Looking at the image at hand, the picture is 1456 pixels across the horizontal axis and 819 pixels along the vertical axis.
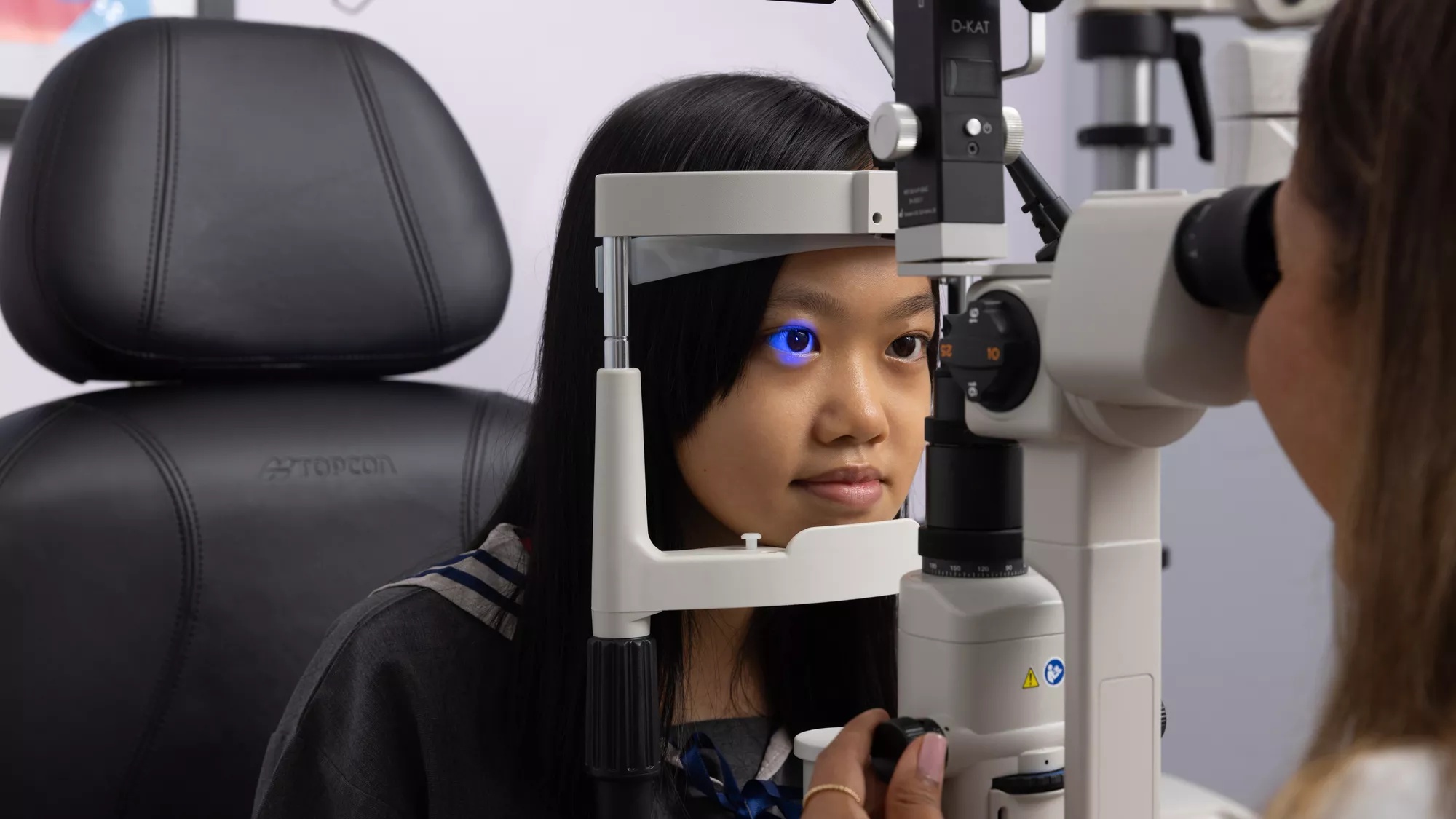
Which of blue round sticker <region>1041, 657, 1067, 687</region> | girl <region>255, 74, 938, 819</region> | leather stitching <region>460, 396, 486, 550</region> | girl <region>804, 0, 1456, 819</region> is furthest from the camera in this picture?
leather stitching <region>460, 396, 486, 550</region>

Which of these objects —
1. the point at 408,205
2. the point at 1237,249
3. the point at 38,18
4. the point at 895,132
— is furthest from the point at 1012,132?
the point at 38,18

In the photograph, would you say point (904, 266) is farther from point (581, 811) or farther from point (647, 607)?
point (581, 811)

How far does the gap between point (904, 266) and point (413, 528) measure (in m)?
0.66

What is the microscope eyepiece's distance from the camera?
21.7 inches

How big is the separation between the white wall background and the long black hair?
1.25ft

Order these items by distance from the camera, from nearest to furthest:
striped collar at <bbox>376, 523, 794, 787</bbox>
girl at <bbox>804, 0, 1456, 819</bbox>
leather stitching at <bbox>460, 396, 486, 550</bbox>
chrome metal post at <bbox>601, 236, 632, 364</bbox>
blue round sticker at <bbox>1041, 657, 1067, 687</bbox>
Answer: girl at <bbox>804, 0, 1456, 819</bbox> → blue round sticker at <bbox>1041, 657, 1067, 687</bbox> → chrome metal post at <bbox>601, 236, 632, 364</bbox> → striped collar at <bbox>376, 523, 794, 787</bbox> → leather stitching at <bbox>460, 396, 486, 550</bbox>

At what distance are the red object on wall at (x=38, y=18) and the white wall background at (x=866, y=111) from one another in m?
0.18

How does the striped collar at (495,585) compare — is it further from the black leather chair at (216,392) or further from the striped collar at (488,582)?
the black leather chair at (216,392)

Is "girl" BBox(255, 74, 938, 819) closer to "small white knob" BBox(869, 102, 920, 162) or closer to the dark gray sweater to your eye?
the dark gray sweater

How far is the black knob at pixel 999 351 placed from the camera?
0.64 metres

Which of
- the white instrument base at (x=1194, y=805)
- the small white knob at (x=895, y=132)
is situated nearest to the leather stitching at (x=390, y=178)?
the small white knob at (x=895, y=132)

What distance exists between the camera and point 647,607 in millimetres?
776

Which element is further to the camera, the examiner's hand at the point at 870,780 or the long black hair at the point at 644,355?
the long black hair at the point at 644,355

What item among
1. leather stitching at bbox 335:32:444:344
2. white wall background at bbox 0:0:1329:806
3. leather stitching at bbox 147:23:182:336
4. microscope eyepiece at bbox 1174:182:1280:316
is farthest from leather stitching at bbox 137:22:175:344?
microscope eyepiece at bbox 1174:182:1280:316
